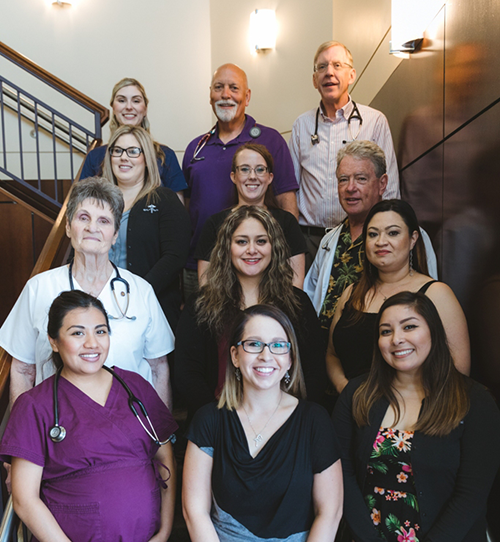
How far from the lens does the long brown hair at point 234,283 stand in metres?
2.24

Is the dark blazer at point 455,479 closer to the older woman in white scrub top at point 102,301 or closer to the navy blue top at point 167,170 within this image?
the older woman in white scrub top at point 102,301

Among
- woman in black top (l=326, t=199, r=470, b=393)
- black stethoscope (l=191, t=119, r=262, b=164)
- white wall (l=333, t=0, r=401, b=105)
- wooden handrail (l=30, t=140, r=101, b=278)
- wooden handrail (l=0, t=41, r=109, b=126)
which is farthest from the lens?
wooden handrail (l=0, t=41, r=109, b=126)

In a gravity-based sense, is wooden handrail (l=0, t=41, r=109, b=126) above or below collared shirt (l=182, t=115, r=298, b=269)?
above

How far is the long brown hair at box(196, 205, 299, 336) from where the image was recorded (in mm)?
2240

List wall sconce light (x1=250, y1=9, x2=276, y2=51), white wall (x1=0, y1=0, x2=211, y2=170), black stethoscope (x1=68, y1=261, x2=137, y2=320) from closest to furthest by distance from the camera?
black stethoscope (x1=68, y1=261, x2=137, y2=320) → wall sconce light (x1=250, y1=9, x2=276, y2=51) → white wall (x1=0, y1=0, x2=211, y2=170)

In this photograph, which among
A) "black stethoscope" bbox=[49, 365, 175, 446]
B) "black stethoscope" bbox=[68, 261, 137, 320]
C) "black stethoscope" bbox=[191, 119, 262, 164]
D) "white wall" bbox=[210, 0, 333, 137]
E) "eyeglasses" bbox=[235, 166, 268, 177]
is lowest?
"black stethoscope" bbox=[49, 365, 175, 446]

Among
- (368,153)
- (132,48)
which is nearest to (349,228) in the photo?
(368,153)

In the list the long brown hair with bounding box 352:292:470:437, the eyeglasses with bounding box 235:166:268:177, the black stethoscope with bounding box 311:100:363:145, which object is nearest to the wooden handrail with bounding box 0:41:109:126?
the black stethoscope with bounding box 311:100:363:145

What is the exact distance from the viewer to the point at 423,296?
1.93 meters

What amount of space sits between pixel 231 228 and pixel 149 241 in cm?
53

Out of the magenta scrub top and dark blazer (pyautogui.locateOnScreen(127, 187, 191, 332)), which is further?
dark blazer (pyautogui.locateOnScreen(127, 187, 191, 332))

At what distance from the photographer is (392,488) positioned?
6.02 feet

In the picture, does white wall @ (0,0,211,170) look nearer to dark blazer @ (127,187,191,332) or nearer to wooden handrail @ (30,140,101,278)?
wooden handrail @ (30,140,101,278)

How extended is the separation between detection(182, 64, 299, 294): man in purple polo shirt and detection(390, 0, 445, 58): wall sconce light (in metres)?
0.81
